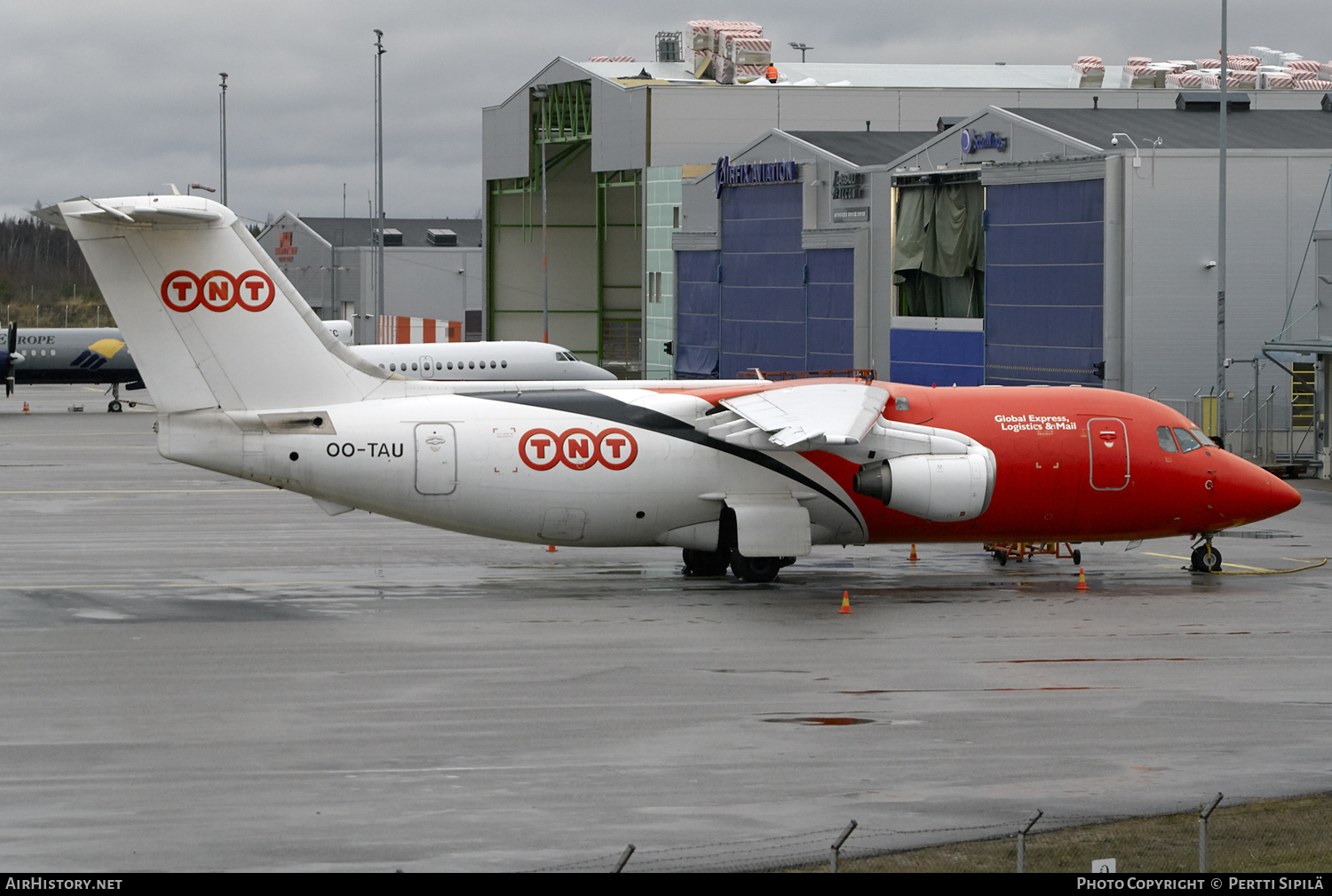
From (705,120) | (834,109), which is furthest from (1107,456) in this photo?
(834,109)

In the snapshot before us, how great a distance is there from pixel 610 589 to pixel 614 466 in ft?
6.97

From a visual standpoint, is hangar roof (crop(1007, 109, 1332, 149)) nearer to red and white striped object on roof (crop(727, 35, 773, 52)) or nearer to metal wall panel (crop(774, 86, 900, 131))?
metal wall panel (crop(774, 86, 900, 131))

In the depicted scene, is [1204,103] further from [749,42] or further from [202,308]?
[202,308]

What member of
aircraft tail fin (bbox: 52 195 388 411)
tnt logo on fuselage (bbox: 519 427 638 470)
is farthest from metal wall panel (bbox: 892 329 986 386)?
aircraft tail fin (bbox: 52 195 388 411)

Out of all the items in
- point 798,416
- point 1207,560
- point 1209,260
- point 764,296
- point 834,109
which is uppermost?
point 834,109

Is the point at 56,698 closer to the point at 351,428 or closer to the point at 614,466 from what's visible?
the point at 351,428

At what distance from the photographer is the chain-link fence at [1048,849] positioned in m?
12.4

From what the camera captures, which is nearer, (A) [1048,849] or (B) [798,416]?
(A) [1048,849]

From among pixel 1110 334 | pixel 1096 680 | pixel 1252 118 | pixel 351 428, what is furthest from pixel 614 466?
pixel 1252 118

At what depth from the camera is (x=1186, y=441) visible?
96.8 ft

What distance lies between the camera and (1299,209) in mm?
A: 49875

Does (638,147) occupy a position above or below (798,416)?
above

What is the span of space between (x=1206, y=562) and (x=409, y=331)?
3372 inches

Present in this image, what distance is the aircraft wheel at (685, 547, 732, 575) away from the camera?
1147 inches
